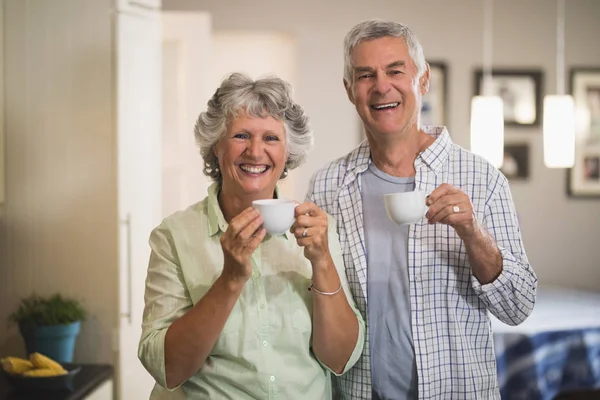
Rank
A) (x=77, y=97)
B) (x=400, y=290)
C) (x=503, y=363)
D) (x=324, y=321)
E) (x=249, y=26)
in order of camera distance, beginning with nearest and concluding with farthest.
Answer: (x=324, y=321) → (x=400, y=290) → (x=77, y=97) → (x=503, y=363) → (x=249, y=26)

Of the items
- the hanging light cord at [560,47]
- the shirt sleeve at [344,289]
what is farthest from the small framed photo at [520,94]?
the shirt sleeve at [344,289]

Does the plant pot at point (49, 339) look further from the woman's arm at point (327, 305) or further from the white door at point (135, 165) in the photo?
the woman's arm at point (327, 305)

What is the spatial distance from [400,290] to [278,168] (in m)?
0.41

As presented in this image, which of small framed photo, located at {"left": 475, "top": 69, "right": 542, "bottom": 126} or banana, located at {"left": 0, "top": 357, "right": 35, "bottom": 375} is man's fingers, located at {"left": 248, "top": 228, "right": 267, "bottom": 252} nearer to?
banana, located at {"left": 0, "top": 357, "right": 35, "bottom": 375}

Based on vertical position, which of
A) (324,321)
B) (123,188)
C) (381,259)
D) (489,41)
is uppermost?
(489,41)

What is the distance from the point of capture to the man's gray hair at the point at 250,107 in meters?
1.56

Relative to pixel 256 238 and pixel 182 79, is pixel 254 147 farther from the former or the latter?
pixel 182 79

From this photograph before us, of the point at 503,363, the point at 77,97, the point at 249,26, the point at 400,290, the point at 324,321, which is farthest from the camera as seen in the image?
the point at 249,26

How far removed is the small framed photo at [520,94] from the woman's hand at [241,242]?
428cm

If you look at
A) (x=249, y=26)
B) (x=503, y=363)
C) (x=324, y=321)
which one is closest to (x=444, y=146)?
(x=324, y=321)

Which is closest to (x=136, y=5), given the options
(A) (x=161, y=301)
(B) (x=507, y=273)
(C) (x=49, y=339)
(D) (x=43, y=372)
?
(C) (x=49, y=339)

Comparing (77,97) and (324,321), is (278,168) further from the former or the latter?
(77,97)

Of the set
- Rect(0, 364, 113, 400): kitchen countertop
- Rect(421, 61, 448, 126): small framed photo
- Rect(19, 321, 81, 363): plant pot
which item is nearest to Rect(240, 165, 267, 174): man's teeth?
Rect(0, 364, 113, 400): kitchen countertop

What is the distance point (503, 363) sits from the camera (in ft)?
11.1
